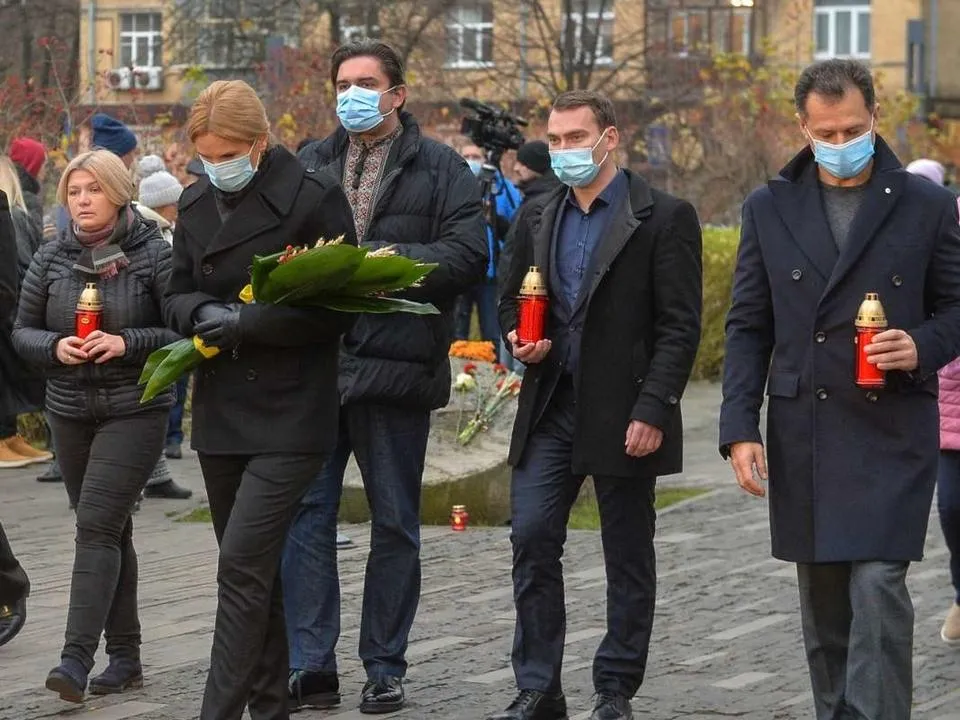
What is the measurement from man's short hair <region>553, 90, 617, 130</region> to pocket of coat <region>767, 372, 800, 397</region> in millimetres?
1362

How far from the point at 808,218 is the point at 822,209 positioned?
0.05m

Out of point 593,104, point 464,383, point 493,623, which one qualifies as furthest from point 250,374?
point 464,383

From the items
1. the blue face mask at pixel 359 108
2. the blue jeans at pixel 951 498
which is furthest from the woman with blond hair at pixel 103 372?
the blue jeans at pixel 951 498

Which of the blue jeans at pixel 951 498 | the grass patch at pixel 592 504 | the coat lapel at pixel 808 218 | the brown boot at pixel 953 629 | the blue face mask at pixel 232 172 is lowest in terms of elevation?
the grass patch at pixel 592 504

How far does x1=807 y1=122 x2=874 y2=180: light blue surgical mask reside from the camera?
5.53m

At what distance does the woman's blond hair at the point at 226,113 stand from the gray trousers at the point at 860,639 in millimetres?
2029

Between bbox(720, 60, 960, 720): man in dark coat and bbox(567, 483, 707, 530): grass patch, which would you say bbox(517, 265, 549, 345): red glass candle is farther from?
bbox(567, 483, 707, 530): grass patch

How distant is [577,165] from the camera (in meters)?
6.62

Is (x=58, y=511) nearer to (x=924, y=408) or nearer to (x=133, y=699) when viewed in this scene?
(x=133, y=699)

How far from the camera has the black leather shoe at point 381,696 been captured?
21.9 feet

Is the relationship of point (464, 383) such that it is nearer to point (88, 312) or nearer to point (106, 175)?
point (106, 175)

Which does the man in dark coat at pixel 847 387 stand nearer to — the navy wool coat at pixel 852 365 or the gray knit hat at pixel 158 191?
the navy wool coat at pixel 852 365

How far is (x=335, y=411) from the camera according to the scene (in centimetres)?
602

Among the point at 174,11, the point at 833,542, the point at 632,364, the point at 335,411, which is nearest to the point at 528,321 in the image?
the point at 632,364
